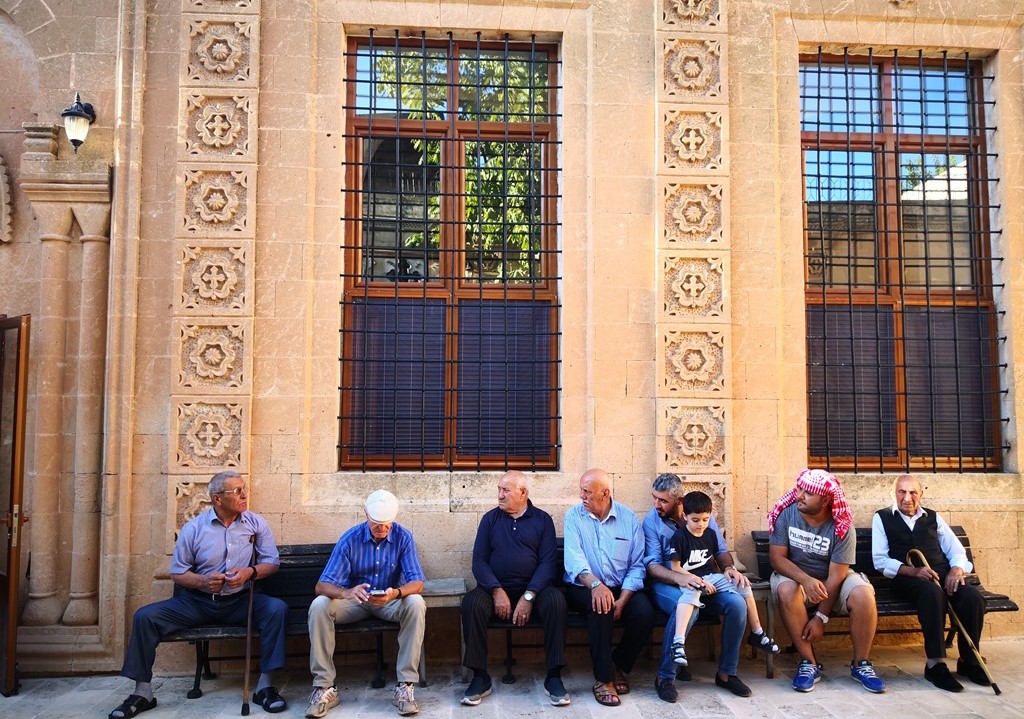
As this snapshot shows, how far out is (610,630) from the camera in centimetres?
556

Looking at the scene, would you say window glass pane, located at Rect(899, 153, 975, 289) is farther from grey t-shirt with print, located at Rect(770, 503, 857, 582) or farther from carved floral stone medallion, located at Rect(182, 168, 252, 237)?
carved floral stone medallion, located at Rect(182, 168, 252, 237)

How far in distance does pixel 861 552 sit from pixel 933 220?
294cm

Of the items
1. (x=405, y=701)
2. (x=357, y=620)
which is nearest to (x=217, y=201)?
(x=357, y=620)

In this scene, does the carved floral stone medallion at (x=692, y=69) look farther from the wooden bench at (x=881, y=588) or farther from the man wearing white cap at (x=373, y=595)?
the man wearing white cap at (x=373, y=595)

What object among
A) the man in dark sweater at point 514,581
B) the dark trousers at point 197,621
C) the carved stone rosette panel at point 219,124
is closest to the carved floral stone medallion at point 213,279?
the carved stone rosette panel at point 219,124

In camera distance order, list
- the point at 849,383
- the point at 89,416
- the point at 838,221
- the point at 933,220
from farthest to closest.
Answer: the point at 933,220 < the point at 838,221 < the point at 849,383 < the point at 89,416

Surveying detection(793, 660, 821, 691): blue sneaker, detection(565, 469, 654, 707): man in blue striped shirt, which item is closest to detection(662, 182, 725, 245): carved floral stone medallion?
detection(565, 469, 654, 707): man in blue striped shirt

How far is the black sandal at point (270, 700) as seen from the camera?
5250mm

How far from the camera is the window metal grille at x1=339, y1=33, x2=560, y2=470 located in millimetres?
6668

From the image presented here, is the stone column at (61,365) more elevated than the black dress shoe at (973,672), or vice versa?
the stone column at (61,365)

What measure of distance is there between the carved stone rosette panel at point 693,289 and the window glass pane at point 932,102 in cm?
219

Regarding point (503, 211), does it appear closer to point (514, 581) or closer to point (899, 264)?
point (514, 581)

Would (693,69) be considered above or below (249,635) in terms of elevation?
above

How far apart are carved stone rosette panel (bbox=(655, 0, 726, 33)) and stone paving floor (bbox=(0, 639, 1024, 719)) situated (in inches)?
194
